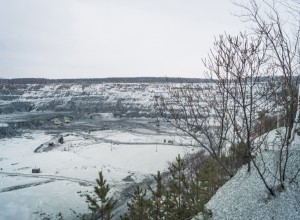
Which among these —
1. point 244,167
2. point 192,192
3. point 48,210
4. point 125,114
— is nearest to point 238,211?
point 244,167

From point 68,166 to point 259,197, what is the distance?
44.0 metres

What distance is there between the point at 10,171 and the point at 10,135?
106 ft

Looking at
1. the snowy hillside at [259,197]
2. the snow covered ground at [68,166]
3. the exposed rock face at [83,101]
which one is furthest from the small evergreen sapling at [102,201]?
the exposed rock face at [83,101]

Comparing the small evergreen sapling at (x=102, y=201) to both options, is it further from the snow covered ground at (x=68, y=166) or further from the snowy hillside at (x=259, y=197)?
the snow covered ground at (x=68, y=166)

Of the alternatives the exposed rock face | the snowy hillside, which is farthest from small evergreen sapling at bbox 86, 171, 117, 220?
the exposed rock face

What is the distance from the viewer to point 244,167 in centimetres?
1073

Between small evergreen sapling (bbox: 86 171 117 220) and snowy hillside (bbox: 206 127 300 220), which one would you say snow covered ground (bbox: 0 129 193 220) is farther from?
snowy hillside (bbox: 206 127 300 220)

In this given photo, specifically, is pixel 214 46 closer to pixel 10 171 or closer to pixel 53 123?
pixel 10 171

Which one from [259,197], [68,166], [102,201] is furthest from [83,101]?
[259,197]

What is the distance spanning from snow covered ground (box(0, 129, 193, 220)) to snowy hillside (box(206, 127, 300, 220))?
82.9ft

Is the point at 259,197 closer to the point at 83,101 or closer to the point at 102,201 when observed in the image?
the point at 102,201

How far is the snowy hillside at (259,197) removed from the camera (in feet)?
26.1

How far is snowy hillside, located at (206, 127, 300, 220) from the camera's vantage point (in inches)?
313

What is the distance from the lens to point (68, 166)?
49.1m
